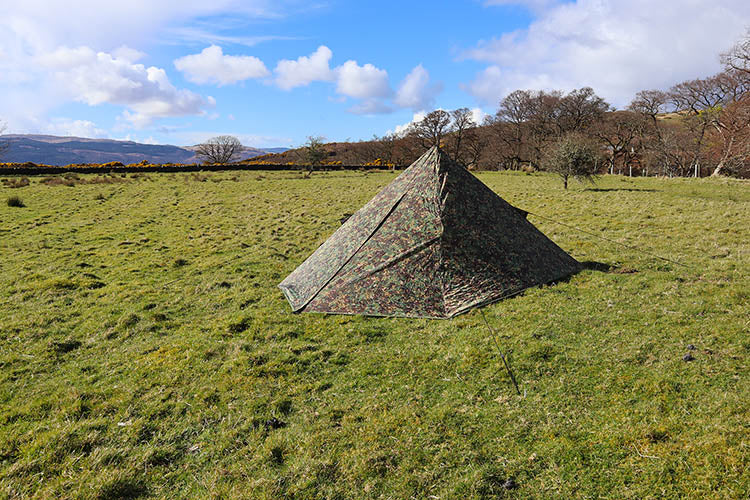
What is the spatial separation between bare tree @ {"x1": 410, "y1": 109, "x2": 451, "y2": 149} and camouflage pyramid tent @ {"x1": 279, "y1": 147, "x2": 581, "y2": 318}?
200ft

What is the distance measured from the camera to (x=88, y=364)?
785 cm

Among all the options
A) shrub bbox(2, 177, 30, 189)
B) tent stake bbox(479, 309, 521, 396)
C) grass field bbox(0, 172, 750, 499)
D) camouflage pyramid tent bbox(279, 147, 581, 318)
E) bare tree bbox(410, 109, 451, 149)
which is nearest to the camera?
grass field bbox(0, 172, 750, 499)

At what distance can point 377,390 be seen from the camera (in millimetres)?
6445

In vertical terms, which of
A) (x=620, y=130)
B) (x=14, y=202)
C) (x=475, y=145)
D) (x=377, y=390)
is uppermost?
(x=620, y=130)

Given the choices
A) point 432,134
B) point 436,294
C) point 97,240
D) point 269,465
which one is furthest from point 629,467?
point 432,134

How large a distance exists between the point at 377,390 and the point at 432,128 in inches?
2728

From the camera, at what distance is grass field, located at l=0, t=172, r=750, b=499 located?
461cm

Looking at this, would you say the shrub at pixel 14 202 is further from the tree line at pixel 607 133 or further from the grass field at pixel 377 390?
the tree line at pixel 607 133

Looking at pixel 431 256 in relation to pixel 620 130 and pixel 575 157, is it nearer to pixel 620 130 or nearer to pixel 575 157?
pixel 575 157

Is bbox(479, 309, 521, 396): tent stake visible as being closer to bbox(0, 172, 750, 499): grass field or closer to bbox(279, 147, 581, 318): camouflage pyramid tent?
bbox(0, 172, 750, 499): grass field

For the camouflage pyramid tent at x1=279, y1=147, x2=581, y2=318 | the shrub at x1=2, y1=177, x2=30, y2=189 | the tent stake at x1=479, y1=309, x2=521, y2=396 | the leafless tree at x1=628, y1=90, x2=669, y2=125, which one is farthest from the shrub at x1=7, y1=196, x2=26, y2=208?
the leafless tree at x1=628, y1=90, x2=669, y2=125

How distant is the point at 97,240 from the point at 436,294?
18060 millimetres

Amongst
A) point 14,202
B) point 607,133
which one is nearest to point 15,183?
point 14,202

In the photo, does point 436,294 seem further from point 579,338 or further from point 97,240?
point 97,240
